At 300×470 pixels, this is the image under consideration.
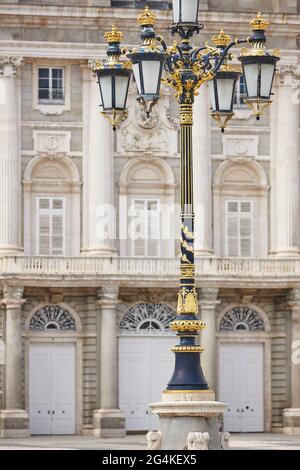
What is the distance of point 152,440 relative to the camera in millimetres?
35219

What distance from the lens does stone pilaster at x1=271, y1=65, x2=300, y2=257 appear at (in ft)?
220

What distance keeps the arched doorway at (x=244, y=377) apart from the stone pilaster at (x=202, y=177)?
2.82 metres

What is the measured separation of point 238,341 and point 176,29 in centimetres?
3172

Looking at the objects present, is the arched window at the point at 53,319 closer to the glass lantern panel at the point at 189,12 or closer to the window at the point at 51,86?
the window at the point at 51,86

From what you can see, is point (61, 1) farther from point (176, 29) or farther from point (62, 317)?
point (176, 29)

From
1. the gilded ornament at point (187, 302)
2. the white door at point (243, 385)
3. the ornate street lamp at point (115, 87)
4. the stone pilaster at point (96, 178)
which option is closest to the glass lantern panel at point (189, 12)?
the ornate street lamp at point (115, 87)

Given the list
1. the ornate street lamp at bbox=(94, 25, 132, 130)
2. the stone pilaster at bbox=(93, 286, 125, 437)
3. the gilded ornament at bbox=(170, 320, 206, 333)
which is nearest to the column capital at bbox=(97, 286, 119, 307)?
the stone pilaster at bbox=(93, 286, 125, 437)

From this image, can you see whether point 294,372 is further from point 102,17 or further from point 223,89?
point 223,89

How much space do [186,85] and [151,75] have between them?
2.30ft

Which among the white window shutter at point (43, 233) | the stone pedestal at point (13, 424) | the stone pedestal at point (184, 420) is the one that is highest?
the white window shutter at point (43, 233)

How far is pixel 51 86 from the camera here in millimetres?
66438

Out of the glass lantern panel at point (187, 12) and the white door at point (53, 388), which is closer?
the glass lantern panel at point (187, 12)

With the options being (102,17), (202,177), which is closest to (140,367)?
(202,177)

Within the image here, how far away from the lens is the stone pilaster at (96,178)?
216 ft
